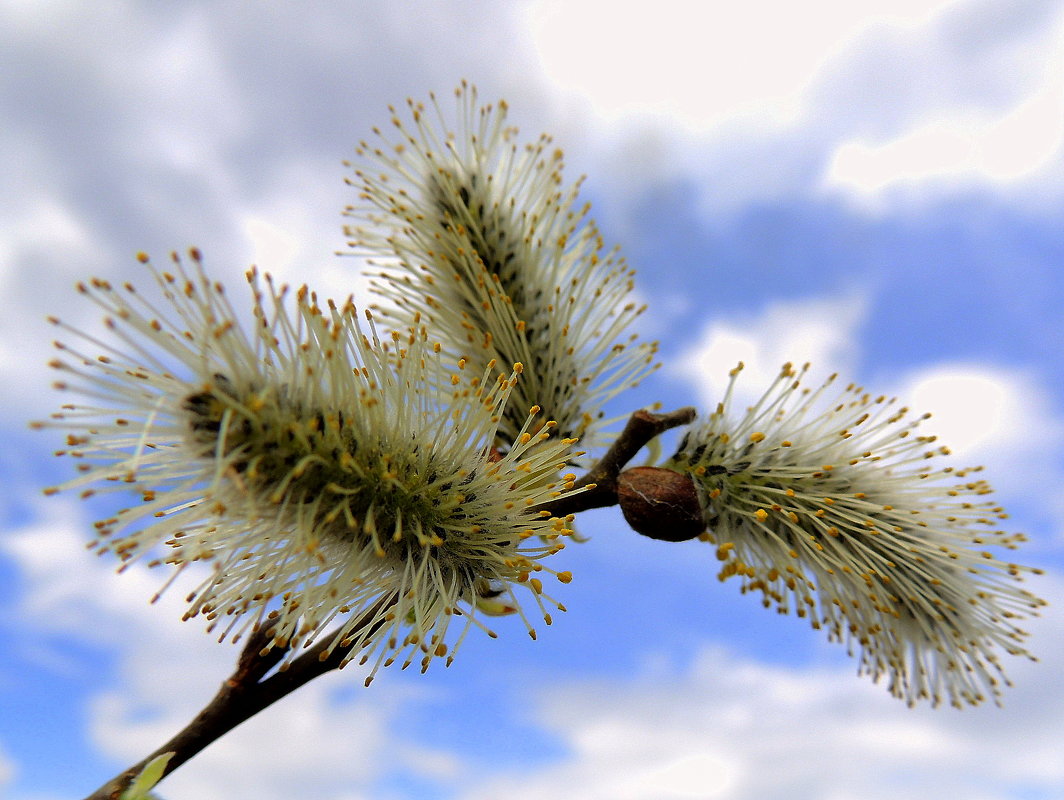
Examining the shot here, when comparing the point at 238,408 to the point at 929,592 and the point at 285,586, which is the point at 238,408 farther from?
the point at 929,592

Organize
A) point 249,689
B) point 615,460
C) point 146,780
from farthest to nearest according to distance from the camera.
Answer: point 615,460
point 249,689
point 146,780

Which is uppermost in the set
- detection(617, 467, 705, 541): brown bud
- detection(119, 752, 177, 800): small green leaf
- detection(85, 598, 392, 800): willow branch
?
detection(617, 467, 705, 541): brown bud

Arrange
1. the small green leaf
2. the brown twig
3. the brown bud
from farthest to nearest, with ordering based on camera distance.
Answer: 1. the brown bud
2. the brown twig
3. the small green leaf

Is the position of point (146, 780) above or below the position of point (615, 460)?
below

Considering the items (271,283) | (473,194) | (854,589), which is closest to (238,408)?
(271,283)

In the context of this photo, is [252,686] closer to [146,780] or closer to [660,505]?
[146,780]

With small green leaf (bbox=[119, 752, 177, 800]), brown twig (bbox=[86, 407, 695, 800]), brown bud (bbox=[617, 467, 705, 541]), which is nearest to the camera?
small green leaf (bbox=[119, 752, 177, 800])

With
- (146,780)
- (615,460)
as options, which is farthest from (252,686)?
(615,460)

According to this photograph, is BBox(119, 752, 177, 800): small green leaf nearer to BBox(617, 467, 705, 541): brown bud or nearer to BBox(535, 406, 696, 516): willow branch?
BBox(535, 406, 696, 516): willow branch

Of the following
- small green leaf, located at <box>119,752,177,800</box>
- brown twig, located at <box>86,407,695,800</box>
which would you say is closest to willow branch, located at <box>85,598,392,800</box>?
brown twig, located at <box>86,407,695,800</box>
